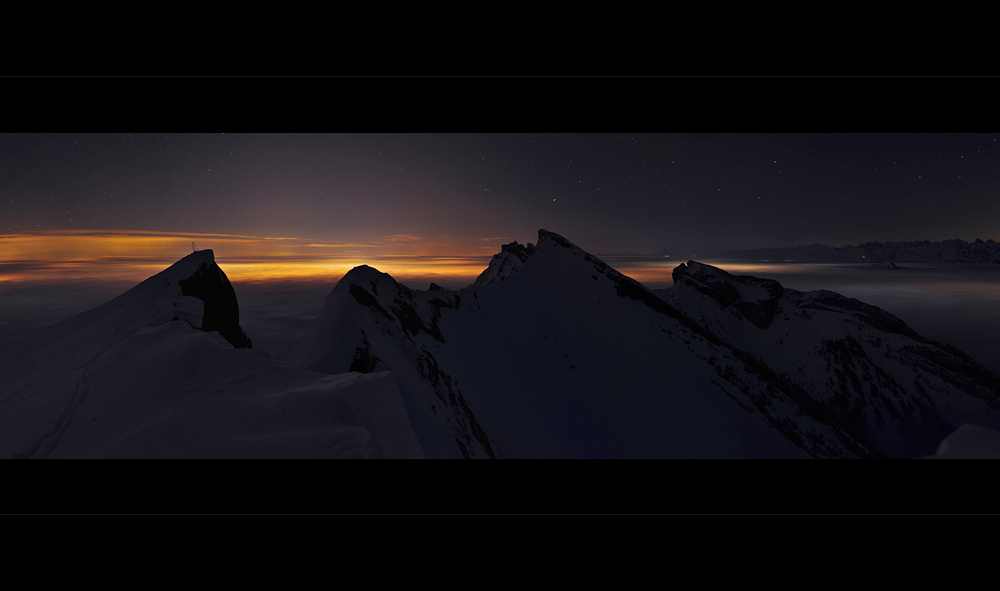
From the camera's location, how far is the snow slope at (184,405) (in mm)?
3109

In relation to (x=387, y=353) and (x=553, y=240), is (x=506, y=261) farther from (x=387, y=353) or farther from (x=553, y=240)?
(x=387, y=353)

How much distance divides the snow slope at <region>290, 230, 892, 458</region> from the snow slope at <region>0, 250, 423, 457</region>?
1038 centimetres

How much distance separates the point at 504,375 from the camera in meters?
40.0

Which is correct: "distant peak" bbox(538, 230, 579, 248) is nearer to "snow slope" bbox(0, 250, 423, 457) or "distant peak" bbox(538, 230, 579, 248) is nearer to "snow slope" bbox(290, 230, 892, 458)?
"snow slope" bbox(290, 230, 892, 458)

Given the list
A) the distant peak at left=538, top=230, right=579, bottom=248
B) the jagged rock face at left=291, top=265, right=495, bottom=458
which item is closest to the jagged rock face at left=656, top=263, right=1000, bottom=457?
the distant peak at left=538, top=230, right=579, bottom=248

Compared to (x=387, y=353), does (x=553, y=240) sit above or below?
above

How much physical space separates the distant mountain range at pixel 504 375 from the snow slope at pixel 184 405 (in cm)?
3

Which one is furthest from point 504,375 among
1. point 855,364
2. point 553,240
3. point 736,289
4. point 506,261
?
point 855,364

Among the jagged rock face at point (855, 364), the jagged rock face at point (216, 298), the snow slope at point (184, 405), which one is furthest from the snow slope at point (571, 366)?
the jagged rock face at point (855, 364)

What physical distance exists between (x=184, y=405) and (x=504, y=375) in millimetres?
37504

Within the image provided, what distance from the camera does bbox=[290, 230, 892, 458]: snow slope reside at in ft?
71.6

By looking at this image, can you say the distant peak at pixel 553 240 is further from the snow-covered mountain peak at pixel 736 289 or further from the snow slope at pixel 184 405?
the snow slope at pixel 184 405
